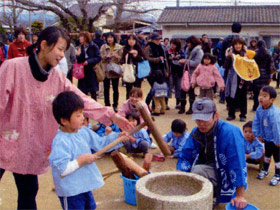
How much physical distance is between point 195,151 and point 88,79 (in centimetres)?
440

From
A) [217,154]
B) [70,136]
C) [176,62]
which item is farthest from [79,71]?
[70,136]

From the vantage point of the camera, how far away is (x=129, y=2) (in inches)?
916

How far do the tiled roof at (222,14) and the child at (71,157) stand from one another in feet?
63.2

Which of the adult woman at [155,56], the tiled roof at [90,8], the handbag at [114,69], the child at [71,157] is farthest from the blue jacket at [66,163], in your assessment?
the tiled roof at [90,8]

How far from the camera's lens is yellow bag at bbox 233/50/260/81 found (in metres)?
7.18

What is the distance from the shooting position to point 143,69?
7.51 meters

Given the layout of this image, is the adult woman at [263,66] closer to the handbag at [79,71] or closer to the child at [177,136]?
the child at [177,136]

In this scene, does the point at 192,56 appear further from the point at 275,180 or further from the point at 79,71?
the point at 275,180

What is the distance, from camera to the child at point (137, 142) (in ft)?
17.0

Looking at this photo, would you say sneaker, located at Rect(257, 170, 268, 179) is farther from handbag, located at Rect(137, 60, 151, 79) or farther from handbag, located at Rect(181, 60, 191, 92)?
handbag, located at Rect(137, 60, 151, 79)

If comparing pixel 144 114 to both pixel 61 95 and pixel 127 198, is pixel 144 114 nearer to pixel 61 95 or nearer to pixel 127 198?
pixel 61 95

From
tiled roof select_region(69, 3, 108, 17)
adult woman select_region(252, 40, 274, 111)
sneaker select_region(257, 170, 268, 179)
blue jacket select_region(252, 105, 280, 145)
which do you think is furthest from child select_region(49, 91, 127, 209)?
tiled roof select_region(69, 3, 108, 17)

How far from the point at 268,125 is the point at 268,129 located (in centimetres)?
5

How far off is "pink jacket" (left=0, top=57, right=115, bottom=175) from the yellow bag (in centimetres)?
523
